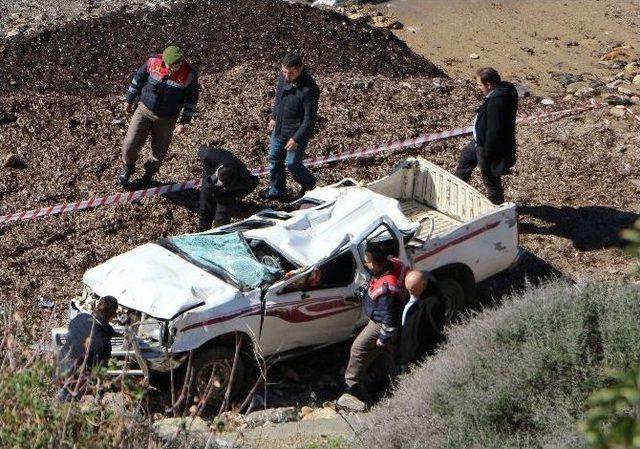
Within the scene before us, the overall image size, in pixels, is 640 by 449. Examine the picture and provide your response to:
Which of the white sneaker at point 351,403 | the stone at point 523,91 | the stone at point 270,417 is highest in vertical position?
the stone at point 270,417

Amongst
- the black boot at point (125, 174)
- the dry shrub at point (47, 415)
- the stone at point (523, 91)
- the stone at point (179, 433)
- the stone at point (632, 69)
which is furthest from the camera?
the stone at point (632, 69)

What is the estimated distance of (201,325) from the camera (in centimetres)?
951

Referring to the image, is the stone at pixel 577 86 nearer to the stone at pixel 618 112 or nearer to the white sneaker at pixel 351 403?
the stone at pixel 618 112

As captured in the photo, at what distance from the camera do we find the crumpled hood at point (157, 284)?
9.55 metres

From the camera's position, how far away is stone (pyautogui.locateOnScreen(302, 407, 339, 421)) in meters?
9.84

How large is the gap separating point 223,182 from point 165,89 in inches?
67.0

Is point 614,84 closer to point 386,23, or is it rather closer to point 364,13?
point 386,23

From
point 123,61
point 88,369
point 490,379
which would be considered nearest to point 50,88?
point 123,61

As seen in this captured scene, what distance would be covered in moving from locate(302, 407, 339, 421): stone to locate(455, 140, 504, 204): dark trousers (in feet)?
12.1

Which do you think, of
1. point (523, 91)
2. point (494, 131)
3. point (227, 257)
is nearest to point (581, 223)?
point (494, 131)

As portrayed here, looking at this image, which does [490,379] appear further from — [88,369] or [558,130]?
[558,130]

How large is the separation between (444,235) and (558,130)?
504cm

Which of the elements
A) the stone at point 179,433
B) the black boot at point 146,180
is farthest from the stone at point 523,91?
the stone at point 179,433

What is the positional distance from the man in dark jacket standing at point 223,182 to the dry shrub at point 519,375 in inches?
117
